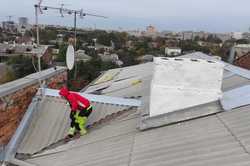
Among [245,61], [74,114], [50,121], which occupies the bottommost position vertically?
[245,61]

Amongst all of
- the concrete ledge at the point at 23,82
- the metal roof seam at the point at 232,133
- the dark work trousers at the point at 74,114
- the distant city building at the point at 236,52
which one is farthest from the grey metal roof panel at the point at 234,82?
the distant city building at the point at 236,52

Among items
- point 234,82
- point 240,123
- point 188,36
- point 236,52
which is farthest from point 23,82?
point 188,36

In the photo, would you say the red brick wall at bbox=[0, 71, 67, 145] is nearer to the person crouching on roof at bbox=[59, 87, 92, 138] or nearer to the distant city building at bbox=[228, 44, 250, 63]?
the person crouching on roof at bbox=[59, 87, 92, 138]

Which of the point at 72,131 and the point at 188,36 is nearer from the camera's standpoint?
the point at 72,131

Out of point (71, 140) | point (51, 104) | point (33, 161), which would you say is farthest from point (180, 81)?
point (51, 104)

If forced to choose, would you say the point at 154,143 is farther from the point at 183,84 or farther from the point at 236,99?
the point at 236,99

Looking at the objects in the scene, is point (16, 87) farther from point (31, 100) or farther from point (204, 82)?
point (204, 82)
